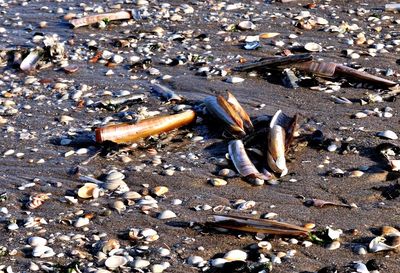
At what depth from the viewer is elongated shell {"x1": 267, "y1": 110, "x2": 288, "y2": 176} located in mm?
5922

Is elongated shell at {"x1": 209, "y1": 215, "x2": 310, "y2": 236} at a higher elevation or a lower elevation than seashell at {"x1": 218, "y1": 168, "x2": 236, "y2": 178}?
higher

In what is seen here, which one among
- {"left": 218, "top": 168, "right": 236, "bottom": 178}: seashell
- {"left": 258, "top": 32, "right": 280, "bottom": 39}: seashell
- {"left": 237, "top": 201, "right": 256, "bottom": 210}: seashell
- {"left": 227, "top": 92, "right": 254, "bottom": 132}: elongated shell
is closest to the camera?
{"left": 237, "top": 201, "right": 256, "bottom": 210}: seashell

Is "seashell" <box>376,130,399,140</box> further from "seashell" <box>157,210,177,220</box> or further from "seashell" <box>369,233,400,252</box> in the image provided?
"seashell" <box>157,210,177,220</box>

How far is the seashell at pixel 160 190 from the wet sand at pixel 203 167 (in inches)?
1.8

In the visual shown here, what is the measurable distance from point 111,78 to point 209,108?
150 centimetres

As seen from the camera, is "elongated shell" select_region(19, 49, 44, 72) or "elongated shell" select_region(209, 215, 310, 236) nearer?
"elongated shell" select_region(209, 215, 310, 236)

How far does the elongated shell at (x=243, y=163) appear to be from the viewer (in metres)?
5.83

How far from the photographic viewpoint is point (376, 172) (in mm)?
5863

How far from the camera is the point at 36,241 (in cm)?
514

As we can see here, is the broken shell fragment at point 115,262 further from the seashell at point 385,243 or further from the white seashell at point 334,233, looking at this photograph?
the seashell at point 385,243

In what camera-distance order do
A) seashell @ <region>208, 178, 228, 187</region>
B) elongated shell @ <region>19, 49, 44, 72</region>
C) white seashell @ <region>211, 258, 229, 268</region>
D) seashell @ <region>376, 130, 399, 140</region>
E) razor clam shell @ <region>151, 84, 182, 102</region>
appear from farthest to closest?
elongated shell @ <region>19, 49, 44, 72</region> → razor clam shell @ <region>151, 84, 182, 102</region> → seashell @ <region>376, 130, 399, 140</region> → seashell @ <region>208, 178, 228, 187</region> → white seashell @ <region>211, 258, 229, 268</region>

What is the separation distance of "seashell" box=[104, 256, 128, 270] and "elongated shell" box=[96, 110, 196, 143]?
166 cm

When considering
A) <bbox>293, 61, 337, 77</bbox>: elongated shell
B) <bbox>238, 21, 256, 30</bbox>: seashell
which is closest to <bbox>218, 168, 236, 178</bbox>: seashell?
<bbox>293, 61, 337, 77</bbox>: elongated shell

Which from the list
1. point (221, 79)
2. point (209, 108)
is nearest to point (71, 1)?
point (221, 79)
